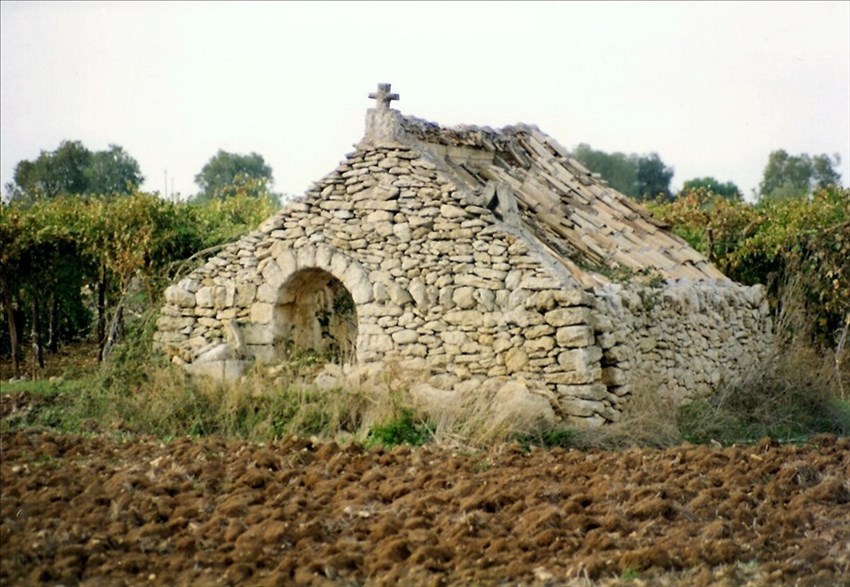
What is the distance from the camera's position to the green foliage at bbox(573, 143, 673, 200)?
48.7 meters

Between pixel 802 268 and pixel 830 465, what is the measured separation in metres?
9.32

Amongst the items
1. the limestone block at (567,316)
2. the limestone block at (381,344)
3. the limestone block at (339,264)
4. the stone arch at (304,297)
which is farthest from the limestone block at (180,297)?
the limestone block at (567,316)

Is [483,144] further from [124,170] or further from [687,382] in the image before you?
[124,170]

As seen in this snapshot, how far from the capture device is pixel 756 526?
9.39m

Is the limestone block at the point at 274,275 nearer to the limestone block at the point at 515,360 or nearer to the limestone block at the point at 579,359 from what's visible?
the limestone block at the point at 515,360

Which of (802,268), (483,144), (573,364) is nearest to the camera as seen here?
(573,364)

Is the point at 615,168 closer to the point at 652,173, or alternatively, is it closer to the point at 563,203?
the point at 652,173

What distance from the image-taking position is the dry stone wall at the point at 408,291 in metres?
13.4

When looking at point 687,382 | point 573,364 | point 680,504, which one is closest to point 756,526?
point 680,504

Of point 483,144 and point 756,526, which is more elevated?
point 483,144

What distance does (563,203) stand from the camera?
16797 millimetres

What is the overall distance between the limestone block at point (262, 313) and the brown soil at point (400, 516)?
3.40 meters

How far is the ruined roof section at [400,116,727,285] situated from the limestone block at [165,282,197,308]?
3.29 meters

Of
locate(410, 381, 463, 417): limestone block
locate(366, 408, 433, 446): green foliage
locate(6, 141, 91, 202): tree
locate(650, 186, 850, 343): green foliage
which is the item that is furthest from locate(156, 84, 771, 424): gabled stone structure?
locate(6, 141, 91, 202): tree
